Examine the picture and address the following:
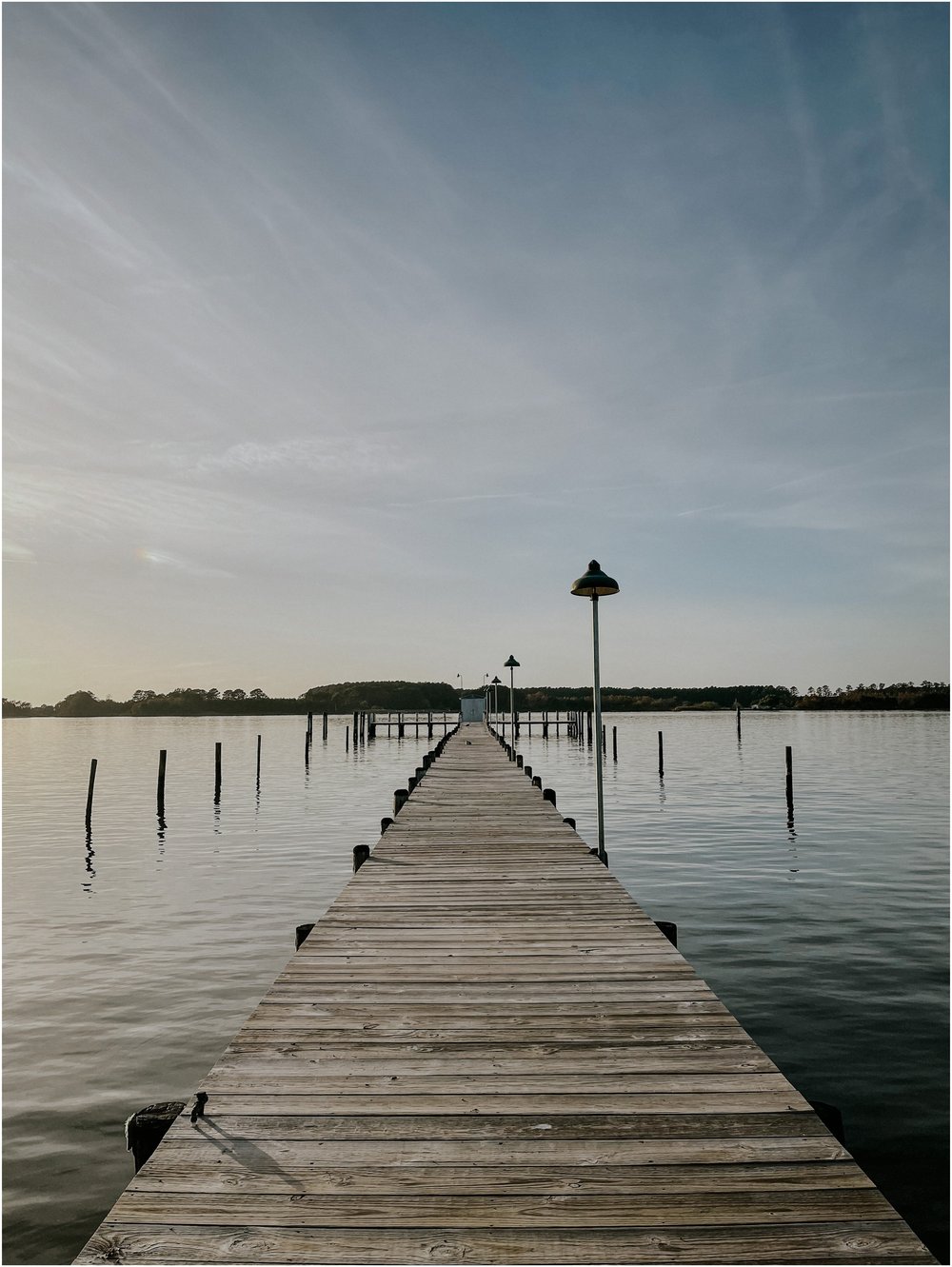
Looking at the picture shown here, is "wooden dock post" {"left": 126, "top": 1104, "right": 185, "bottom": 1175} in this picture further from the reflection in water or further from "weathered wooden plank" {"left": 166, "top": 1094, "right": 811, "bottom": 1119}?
the reflection in water

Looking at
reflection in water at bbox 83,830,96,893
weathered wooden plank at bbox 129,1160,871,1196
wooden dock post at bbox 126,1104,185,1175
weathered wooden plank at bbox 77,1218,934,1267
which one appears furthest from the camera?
reflection in water at bbox 83,830,96,893

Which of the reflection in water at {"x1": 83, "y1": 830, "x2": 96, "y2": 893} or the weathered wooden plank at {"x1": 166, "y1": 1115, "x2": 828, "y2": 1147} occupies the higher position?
the weathered wooden plank at {"x1": 166, "y1": 1115, "x2": 828, "y2": 1147}

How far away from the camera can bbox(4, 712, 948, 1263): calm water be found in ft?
20.9

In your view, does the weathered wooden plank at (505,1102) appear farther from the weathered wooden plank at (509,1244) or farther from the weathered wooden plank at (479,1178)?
the weathered wooden plank at (509,1244)

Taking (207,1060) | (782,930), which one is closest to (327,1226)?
(207,1060)

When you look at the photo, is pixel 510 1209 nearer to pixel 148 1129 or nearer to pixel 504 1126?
pixel 504 1126

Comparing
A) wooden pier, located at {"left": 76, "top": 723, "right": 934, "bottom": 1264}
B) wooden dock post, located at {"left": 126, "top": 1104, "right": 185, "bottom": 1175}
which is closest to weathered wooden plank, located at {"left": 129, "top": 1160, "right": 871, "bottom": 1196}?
wooden pier, located at {"left": 76, "top": 723, "right": 934, "bottom": 1264}

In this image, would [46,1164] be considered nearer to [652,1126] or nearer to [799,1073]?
[652,1126]

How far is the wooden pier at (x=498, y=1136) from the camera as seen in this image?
2756 mm

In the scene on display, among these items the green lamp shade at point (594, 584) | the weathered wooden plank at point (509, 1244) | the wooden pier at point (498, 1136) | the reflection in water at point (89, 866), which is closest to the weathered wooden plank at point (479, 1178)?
the wooden pier at point (498, 1136)

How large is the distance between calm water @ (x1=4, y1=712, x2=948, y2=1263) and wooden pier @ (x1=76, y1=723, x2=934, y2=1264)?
2458mm

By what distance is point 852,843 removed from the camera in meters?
18.8

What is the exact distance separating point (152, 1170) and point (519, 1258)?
149 cm

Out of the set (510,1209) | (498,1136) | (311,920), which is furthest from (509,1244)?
(311,920)
